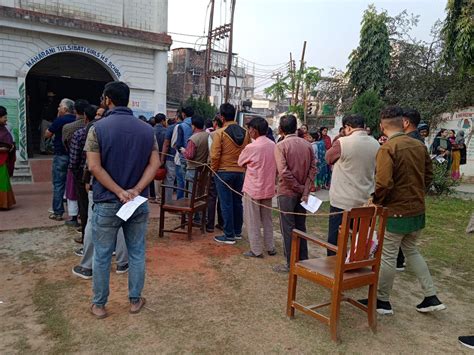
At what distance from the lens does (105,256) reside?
302 cm

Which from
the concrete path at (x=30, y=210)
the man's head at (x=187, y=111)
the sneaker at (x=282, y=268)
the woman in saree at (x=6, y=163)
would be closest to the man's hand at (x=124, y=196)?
the sneaker at (x=282, y=268)

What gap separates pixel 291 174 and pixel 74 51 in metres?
7.46

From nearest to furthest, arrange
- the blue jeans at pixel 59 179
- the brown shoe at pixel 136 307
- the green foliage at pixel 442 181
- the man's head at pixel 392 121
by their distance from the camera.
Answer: the brown shoe at pixel 136 307 < the man's head at pixel 392 121 < the blue jeans at pixel 59 179 < the green foliage at pixel 442 181

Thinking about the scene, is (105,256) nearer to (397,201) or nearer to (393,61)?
Result: (397,201)

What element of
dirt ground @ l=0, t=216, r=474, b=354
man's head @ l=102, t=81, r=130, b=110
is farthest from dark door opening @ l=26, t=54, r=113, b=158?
man's head @ l=102, t=81, r=130, b=110

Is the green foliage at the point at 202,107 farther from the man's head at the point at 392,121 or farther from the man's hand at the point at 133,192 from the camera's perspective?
the man's hand at the point at 133,192

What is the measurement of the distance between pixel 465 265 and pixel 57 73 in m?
12.0

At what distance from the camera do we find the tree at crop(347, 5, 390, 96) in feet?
54.1

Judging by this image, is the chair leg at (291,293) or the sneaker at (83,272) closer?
the chair leg at (291,293)

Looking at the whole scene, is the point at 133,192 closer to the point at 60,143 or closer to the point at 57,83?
the point at 60,143

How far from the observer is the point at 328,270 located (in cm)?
301

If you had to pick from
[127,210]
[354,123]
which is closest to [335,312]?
[127,210]

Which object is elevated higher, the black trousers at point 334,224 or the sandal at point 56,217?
the black trousers at point 334,224

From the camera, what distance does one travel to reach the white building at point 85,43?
340 inches
